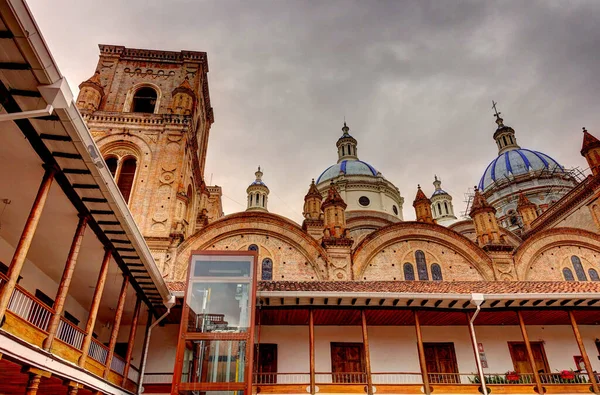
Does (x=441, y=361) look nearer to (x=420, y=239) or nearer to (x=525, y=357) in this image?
(x=525, y=357)

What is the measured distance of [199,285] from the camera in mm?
12797

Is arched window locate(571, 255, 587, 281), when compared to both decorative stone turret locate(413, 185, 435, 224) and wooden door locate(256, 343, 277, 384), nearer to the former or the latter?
decorative stone turret locate(413, 185, 435, 224)

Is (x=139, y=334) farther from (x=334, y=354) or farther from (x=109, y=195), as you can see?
(x=109, y=195)

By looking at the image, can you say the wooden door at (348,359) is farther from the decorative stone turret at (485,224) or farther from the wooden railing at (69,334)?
the decorative stone turret at (485,224)

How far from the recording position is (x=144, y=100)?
27.3 meters

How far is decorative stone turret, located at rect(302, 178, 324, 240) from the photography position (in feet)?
91.9

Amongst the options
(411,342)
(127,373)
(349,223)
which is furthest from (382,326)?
(349,223)

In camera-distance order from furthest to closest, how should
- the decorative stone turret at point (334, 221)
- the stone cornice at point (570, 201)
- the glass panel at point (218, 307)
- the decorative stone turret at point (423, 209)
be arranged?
the decorative stone turret at point (423, 209) → the stone cornice at point (570, 201) → the decorative stone turret at point (334, 221) → the glass panel at point (218, 307)

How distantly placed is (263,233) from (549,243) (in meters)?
15.5

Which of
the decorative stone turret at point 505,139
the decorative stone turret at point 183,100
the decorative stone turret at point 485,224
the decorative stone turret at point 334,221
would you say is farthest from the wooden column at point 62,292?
the decorative stone turret at point 505,139

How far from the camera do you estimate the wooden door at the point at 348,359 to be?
50.8 feet

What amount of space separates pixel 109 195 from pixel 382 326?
1124 centimetres

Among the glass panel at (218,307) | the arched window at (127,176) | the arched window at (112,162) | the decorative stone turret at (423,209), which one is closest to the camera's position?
the glass panel at (218,307)

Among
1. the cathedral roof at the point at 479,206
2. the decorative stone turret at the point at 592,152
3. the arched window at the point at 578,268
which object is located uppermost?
the decorative stone turret at the point at 592,152
